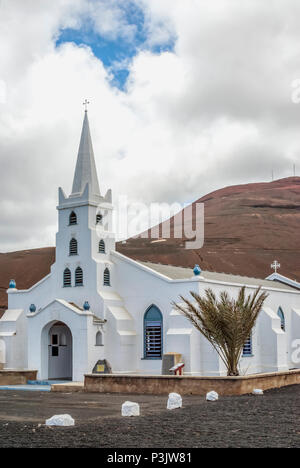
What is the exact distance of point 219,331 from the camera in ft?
70.7

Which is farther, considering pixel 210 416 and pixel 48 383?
pixel 48 383

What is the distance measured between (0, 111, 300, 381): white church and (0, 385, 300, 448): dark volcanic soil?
20.6 feet

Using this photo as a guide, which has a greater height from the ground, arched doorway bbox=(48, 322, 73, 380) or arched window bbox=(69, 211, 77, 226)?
arched window bbox=(69, 211, 77, 226)

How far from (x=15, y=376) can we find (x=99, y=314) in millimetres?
4286

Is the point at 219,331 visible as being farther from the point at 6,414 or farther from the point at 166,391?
the point at 6,414

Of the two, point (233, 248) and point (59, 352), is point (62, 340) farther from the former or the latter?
point (233, 248)

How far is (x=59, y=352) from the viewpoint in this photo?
28.2 meters

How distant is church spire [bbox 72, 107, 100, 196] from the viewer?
28.7 m

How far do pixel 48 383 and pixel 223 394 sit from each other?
9.07 metres

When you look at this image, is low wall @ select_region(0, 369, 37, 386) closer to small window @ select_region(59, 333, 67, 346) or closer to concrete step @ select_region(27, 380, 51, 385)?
concrete step @ select_region(27, 380, 51, 385)

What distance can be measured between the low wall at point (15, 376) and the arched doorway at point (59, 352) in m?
1.13

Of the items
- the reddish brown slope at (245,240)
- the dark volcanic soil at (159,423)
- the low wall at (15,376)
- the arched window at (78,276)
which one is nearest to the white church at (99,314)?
the arched window at (78,276)

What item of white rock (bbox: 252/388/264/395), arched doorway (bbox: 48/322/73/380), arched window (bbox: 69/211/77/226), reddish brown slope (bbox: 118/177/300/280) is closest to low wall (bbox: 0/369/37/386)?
arched doorway (bbox: 48/322/73/380)

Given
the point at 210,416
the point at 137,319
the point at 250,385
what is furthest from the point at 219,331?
the point at 210,416
